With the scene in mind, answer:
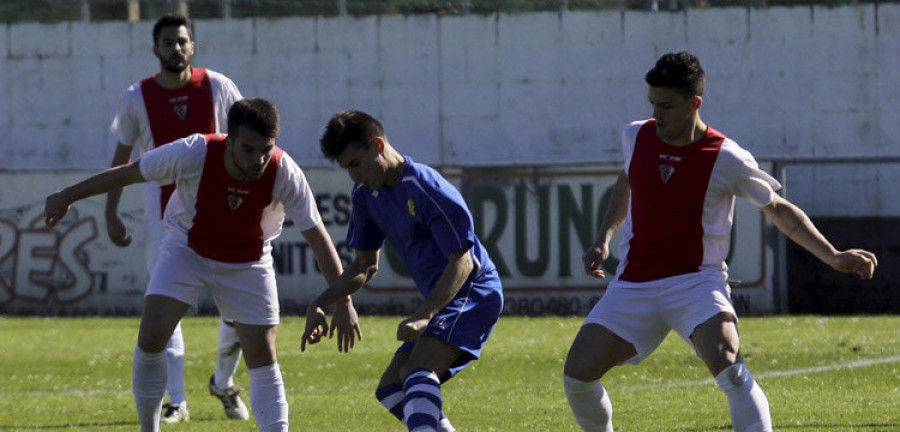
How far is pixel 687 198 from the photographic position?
19.9 ft

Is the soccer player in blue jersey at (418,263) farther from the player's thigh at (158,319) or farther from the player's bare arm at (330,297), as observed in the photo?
the player's thigh at (158,319)

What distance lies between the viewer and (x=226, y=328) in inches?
348

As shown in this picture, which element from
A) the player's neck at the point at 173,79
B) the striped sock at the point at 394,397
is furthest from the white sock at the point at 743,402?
the player's neck at the point at 173,79

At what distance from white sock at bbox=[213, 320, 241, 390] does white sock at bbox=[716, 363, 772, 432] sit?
384 centimetres

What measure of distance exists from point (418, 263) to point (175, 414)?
Result: 279 cm

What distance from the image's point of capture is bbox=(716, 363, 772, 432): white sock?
5.73 metres

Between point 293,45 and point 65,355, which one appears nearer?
point 65,355

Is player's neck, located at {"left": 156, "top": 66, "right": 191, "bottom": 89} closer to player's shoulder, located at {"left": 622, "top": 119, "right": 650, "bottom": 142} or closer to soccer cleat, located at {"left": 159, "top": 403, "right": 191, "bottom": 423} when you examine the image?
soccer cleat, located at {"left": 159, "top": 403, "right": 191, "bottom": 423}

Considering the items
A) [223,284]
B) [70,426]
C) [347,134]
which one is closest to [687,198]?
[347,134]

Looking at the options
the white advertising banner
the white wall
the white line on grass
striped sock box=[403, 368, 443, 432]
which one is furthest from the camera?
the white wall

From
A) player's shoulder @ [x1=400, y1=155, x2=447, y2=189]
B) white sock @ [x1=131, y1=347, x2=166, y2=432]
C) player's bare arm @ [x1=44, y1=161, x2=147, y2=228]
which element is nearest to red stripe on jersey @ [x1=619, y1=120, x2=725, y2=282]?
player's shoulder @ [x1=400, y1=155, x2=447, y2=189]

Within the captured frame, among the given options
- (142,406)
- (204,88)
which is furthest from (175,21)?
(142,406)

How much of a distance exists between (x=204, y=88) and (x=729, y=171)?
12.0 ft

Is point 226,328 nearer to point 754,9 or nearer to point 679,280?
point 679,280
